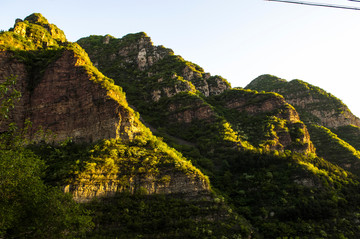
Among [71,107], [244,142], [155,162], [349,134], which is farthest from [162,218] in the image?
[349,134]

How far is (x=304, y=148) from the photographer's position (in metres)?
82.1

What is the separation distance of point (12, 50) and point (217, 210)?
61.5 metres

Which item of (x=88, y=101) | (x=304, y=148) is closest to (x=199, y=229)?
(x=88, y=101)

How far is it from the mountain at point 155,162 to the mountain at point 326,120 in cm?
137

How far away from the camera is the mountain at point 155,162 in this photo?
3988 cm

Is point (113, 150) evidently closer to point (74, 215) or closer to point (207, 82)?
point (74, 215)

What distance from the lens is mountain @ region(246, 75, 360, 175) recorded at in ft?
297

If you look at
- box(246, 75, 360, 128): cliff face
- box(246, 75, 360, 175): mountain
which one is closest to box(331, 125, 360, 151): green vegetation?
box(246, 75, 360, 175): mountain

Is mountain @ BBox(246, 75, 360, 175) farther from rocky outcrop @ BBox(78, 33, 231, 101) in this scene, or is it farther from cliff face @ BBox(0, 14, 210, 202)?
cliff face @ BBox(0, 14, 210, 202)

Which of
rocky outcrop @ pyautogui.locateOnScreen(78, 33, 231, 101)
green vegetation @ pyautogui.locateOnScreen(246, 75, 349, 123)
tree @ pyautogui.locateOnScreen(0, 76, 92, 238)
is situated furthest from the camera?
green vegetation @ pyautogui.locateOnScreen(246, 75, 349, 123)

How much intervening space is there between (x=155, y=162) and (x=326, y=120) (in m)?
115

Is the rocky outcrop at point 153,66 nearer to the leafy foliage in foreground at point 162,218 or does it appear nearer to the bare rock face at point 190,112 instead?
the bare rock face at point 190,112

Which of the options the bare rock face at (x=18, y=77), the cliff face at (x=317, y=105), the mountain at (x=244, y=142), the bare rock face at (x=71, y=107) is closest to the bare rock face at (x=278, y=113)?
the mountain at (x=244, y=142)

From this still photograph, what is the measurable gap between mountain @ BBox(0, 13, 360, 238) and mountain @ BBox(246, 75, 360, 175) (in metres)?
1.37
